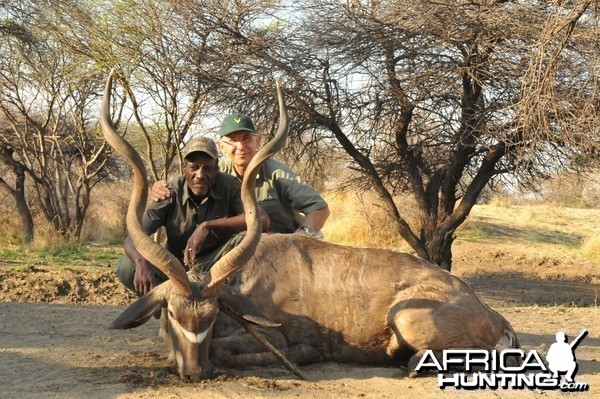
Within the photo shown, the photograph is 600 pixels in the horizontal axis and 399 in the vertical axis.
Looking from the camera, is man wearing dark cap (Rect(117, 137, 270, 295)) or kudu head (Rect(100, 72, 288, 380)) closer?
kudu head (Rect(100, 72, 288, 380))

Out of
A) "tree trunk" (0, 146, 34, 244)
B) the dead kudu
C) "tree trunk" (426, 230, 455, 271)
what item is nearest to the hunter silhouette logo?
the dead kudu

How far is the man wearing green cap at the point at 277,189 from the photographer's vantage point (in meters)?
6.73

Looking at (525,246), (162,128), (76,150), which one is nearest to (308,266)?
(525,246)

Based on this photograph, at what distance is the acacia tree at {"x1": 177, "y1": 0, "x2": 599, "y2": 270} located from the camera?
35.3ft

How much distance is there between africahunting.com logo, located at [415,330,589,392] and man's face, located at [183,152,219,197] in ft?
6.89

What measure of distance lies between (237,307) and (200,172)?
1.38 m

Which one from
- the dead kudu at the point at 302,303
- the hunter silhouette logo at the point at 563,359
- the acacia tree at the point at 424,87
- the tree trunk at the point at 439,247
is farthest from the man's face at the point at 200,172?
the tree trunk at the point at 439,247

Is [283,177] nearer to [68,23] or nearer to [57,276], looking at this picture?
[57,276]

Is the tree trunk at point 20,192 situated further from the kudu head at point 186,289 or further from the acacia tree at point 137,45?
the kudu head at point 186,289

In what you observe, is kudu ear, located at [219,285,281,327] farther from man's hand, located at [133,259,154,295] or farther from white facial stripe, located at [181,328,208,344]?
man's hand, located at [133,259,154,295]

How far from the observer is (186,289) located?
4742mm

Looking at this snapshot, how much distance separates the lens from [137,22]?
16.5 meters

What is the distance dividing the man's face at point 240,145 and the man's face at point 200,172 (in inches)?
30.0

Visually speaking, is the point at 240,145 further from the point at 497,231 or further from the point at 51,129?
the point at 51,129
